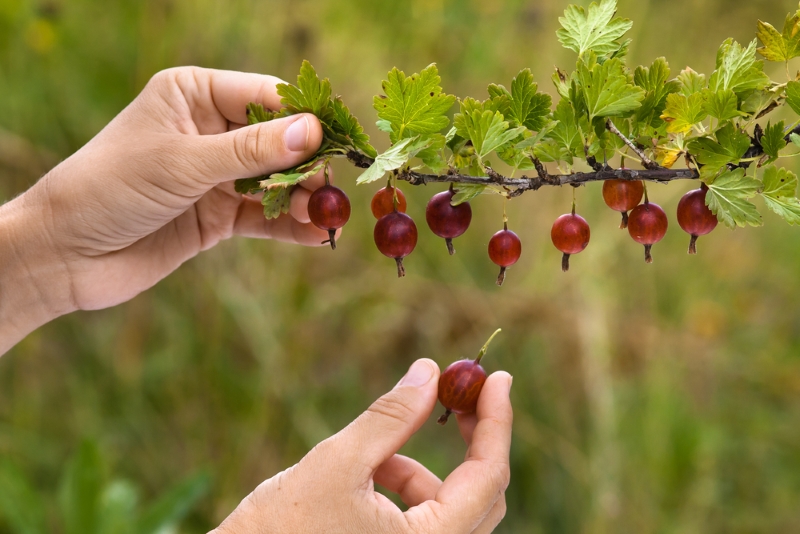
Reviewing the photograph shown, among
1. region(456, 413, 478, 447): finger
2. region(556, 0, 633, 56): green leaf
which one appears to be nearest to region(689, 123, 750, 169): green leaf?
region(556, 0, 633, 56): green leaf

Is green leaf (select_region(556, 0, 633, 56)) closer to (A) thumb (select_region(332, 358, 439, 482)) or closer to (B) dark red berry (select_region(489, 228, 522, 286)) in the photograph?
(B) dark red berry (select_region(489, 228, 522, 286))

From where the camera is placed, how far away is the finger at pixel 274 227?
108 cm

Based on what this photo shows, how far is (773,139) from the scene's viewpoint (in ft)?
1.75

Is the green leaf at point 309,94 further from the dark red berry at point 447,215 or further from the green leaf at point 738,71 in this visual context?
the green leaf at point 738,71

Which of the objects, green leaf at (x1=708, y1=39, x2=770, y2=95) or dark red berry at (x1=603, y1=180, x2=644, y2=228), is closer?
green leaf at (x1=708, y1=39, x2=770, y2=95)

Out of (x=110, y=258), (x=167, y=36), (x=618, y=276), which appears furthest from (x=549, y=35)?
(x=110, y=258)

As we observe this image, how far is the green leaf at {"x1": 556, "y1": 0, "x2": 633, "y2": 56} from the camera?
1.90 feet

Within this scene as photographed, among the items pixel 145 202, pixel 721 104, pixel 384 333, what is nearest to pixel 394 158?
pixel 721 104

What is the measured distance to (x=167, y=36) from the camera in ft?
5.56

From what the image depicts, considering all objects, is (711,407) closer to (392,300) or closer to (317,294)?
(392,300)

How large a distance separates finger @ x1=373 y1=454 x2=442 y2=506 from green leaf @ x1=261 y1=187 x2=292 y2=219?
387 millimetres

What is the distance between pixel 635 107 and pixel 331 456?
50 cm

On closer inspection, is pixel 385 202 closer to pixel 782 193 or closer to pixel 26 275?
pixel 782 193

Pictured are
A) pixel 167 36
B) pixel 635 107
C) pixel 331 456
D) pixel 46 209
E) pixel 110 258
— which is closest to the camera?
pixel 635 107
